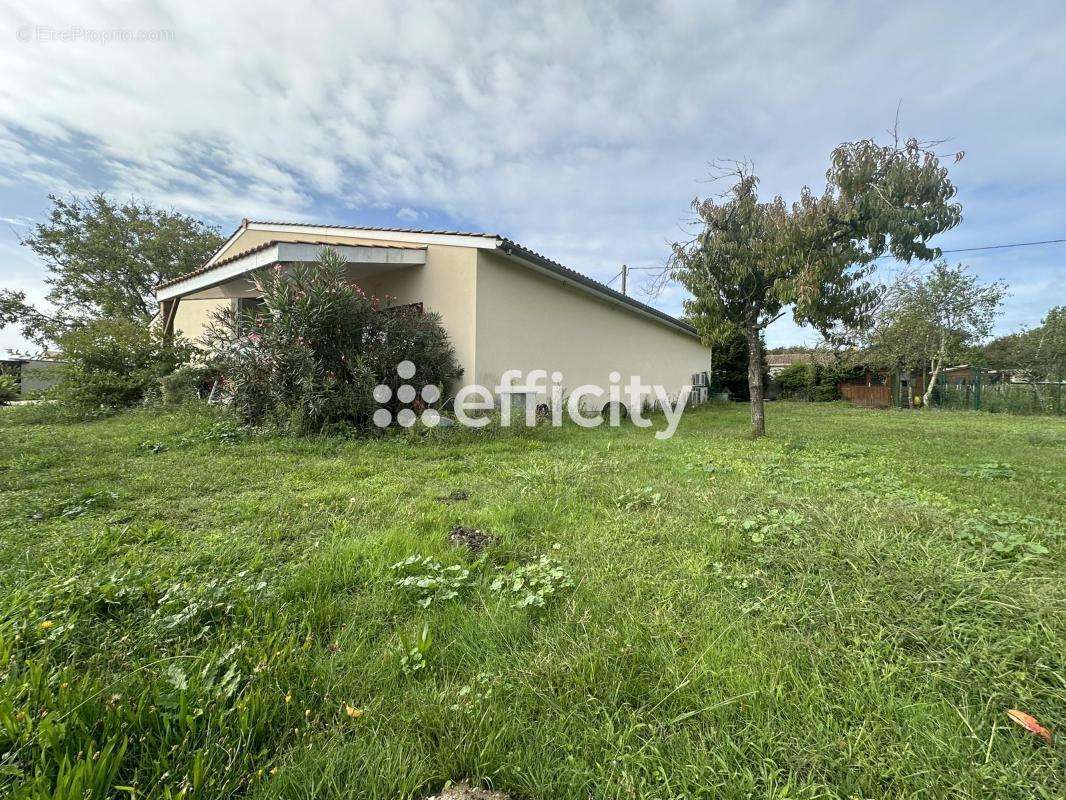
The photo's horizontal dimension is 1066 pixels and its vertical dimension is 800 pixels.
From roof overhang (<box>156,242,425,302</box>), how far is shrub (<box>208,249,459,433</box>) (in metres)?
0.27

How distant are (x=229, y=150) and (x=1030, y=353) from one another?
25.0 m

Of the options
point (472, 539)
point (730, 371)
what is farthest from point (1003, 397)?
point (472, 539)

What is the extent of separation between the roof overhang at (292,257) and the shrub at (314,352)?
27cm

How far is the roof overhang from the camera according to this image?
6.02 meters

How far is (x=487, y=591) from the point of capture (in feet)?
6.11

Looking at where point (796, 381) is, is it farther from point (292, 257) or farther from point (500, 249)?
point (292, 257)

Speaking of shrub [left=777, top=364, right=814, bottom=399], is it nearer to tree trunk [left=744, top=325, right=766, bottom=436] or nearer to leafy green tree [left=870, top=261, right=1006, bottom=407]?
leafy green tree [left=870, top=261, right=1006, bottom=407]

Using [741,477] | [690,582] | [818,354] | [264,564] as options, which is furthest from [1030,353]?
[264,564]

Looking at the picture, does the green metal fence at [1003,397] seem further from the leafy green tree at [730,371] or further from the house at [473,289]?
the house at [473,289]

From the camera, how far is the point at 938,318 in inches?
537

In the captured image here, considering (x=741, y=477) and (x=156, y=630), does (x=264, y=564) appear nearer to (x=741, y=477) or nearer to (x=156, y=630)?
(x=156, y=630)

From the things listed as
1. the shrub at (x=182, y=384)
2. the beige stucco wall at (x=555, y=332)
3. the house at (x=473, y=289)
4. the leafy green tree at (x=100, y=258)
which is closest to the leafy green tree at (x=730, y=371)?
the beige stucco wall at (x=555, y=332)

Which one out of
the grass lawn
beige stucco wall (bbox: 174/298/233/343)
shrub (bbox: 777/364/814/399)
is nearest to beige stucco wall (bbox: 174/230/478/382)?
beige stucco wall (bbox: 174/298/233/343)

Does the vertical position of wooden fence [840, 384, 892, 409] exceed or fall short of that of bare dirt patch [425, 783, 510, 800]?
it exceeds it
